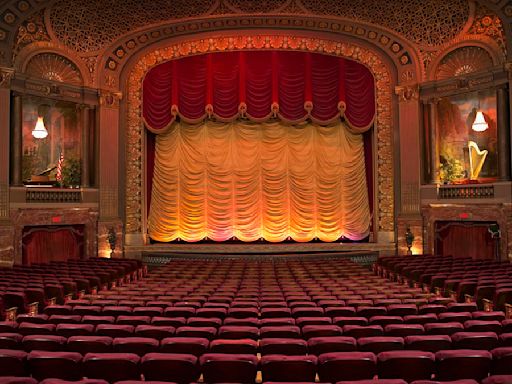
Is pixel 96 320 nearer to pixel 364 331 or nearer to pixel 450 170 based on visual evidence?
pixel 364 331

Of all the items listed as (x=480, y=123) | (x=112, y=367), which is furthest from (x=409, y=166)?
(x=112, y=367)

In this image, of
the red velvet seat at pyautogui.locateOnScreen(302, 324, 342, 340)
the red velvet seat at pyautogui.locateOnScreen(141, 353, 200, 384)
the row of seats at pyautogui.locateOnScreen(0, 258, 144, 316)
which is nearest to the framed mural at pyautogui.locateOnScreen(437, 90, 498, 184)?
the row of seats at pyautogui.locateOnScreen(0, 258, 144, 316)

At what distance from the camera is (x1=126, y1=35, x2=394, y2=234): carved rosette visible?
16.9m

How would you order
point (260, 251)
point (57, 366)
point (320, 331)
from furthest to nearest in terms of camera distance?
point (260, 251) < point (320, 331) < point (57, 366)

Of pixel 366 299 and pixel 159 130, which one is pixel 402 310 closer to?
pixel 366 299

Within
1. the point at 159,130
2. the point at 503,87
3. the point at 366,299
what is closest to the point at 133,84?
the point at 159,130

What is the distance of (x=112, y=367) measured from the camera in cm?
348

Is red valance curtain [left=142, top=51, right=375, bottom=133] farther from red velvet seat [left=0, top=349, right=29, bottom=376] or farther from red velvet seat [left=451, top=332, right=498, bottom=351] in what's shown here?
red velvet seat [left=0, top=349, right=29, bottom=376]

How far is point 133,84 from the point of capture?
17.0 meters

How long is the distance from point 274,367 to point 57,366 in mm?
1480

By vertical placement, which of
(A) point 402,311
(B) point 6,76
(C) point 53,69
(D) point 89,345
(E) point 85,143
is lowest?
(A) point 402,311

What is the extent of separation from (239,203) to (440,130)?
23.1ft

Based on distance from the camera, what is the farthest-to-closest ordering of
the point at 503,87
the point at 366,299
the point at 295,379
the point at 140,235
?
the point at 140,235, the point at 503,87, the point at 366,299, the point at 295,379

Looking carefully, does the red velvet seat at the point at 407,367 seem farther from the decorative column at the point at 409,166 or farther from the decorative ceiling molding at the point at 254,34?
the decorative ceiling molding at the point at 254,34
